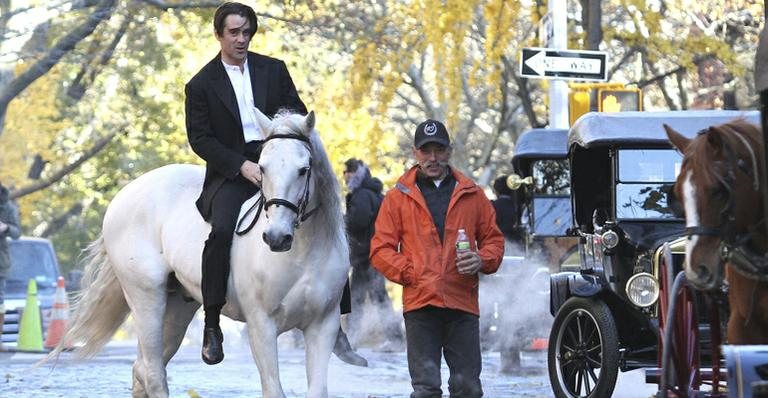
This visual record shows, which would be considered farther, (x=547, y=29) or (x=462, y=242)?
(x=547, y=29)

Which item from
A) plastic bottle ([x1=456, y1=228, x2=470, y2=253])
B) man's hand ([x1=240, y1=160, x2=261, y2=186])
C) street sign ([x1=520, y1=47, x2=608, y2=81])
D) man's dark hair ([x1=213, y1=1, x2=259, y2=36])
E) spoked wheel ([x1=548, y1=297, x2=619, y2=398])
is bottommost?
spoked wheel ([x1=548, y1=297, x2=619, y2=398])

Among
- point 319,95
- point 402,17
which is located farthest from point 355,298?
point 319,95

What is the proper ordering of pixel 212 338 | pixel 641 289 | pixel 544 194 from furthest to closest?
pixel 544 194
pixel 641 289
pixel 212 338

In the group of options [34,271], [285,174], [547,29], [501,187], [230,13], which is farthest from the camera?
[34,271]

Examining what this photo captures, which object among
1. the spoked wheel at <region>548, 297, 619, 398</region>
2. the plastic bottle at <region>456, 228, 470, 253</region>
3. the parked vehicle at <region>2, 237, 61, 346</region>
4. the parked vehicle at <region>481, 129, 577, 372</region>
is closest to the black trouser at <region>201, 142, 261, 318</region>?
the plastic bottle at <region>456, 228, 470, 253</region>

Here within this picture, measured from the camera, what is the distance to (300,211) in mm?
9383

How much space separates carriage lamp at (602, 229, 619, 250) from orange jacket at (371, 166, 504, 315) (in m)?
2.58

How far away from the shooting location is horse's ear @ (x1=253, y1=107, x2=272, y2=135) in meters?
9.54

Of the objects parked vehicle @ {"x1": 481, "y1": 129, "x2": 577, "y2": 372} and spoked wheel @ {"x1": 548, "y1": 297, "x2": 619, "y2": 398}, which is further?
parked vehicle @ {"x1": 481, "y1": 129, "x2": 577, "y2": 372}

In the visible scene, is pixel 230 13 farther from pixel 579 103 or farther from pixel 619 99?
pixel 579 103

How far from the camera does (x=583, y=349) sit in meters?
11.8

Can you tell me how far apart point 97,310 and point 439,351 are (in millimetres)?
3238

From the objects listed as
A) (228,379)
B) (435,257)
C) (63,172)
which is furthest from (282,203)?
(63,172)

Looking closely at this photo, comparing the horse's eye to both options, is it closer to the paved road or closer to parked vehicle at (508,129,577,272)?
the paved road
